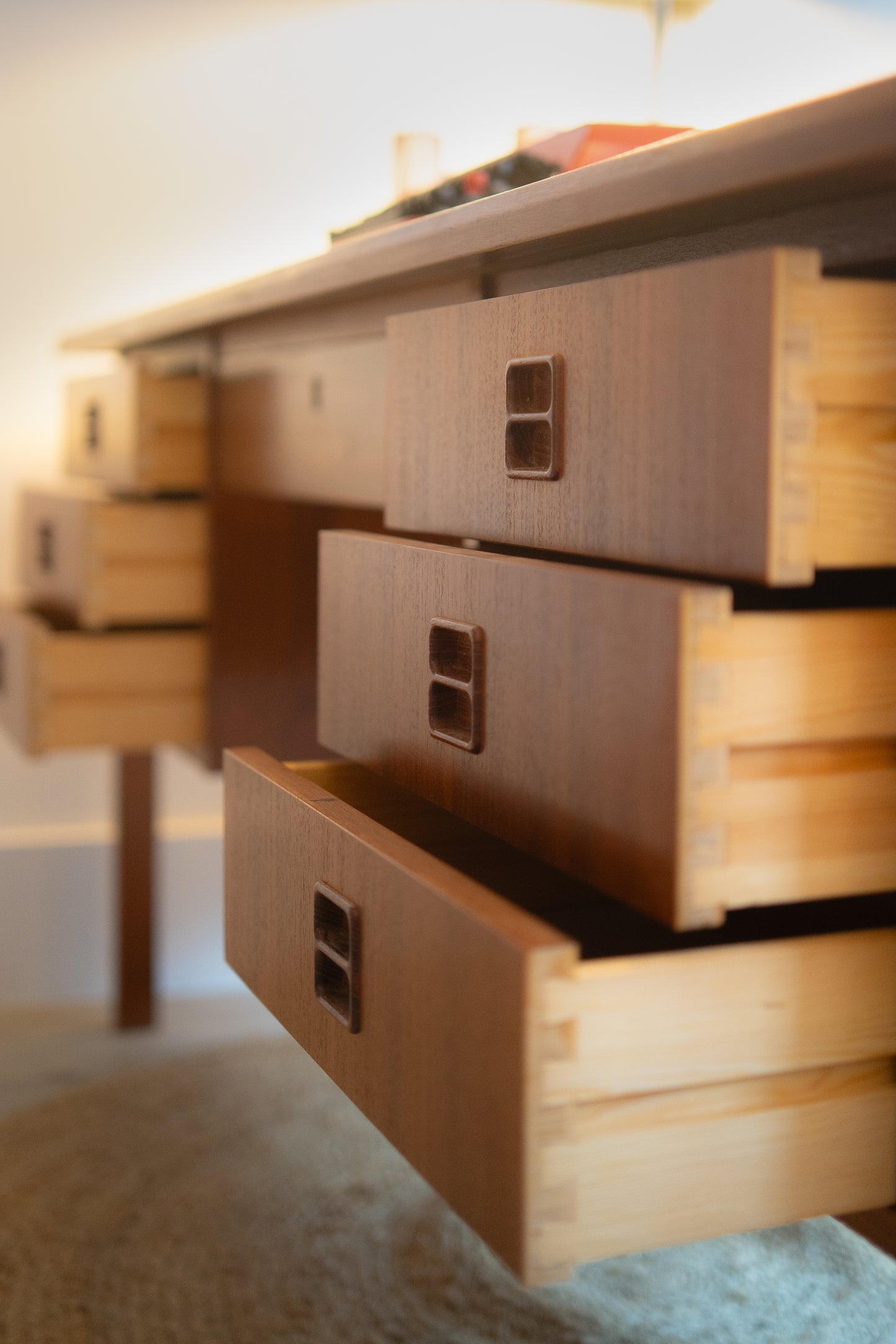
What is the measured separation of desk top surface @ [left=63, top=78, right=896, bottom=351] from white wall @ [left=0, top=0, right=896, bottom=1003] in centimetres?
133

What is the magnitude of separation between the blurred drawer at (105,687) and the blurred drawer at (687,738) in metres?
0.93

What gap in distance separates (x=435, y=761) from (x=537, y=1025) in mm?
279

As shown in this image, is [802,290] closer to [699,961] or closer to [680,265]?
[680,265]

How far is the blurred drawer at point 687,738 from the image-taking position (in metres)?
0.61

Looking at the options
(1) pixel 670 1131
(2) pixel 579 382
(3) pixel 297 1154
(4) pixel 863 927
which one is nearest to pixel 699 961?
(1) pixel 670 1131

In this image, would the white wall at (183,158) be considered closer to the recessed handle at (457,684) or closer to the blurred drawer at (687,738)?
the recessed handle at (457,684)

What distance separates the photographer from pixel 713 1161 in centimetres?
65

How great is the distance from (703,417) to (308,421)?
79 centimetres

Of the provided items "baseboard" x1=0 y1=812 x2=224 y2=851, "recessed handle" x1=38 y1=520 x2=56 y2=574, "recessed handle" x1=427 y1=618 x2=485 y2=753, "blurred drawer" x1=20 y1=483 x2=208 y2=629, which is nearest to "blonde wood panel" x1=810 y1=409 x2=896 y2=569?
"recessed handle" x1=427 y1=618 x2=485 y2=753

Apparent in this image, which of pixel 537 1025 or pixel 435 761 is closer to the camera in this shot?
pixel 537 1025

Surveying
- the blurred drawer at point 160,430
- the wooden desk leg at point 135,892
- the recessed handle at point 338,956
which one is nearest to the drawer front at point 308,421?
the blurred drawer at point 160,430

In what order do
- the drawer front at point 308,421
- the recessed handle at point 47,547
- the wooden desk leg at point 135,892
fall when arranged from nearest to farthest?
the drawer front at point 308,421, the recessed handle at point 47,547, the wooden desk leg at point 135,892

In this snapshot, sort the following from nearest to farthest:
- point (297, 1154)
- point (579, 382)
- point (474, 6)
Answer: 1. point (579, 382)
2. point (297, 1154)
3. point (474, 6)

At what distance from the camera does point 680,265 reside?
66 cm
